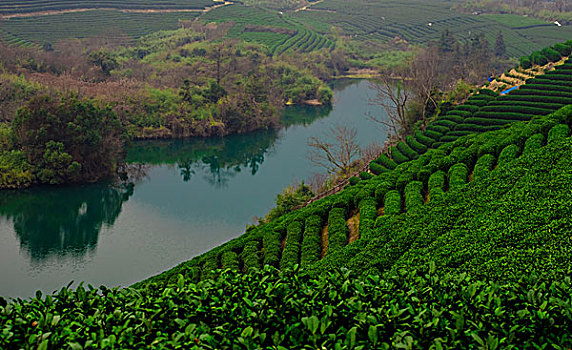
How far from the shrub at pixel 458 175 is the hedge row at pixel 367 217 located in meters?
2.49

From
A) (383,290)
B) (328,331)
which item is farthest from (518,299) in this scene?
(328,331)

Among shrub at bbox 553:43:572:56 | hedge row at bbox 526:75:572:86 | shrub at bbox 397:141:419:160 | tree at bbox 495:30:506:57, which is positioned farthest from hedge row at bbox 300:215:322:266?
tree at bbox 495:30:506:57

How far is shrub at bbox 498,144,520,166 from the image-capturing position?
18.1 meters

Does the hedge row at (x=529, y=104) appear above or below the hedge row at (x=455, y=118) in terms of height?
above

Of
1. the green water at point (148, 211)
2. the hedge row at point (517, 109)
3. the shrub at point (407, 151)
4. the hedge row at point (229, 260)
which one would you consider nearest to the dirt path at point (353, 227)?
the hedge row at point (229, 260)

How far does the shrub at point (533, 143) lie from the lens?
17906mm

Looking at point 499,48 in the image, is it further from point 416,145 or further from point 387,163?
point 387,163

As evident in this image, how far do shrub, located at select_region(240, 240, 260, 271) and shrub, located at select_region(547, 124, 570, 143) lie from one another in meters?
9.60

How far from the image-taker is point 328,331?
22.0ft

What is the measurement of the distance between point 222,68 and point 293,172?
28538 millimetres

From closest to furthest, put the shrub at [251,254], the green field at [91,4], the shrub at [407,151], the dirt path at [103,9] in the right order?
the shrub at [251,254] < the shrub at [407,151] < the dirt path at [103,9] < the green field at [91,4]

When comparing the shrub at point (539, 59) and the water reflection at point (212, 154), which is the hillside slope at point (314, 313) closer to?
the shrub at point (539, 59)

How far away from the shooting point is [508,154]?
18344 millimetres

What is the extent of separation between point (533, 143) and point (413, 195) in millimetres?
4117
